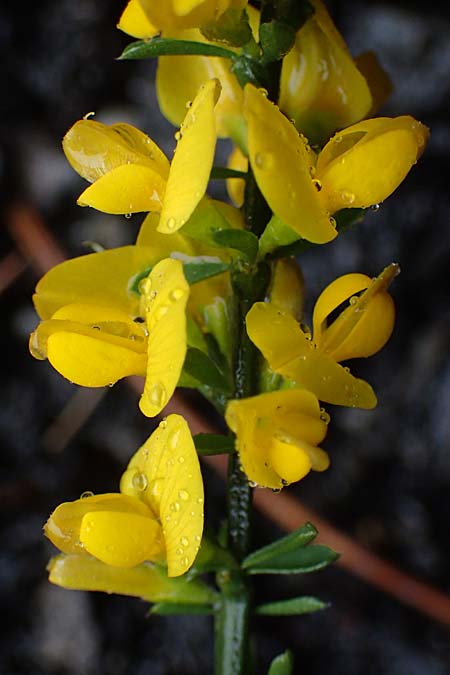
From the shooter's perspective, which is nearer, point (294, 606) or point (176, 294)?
point (176, 294)

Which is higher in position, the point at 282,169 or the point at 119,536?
the point at 282,169

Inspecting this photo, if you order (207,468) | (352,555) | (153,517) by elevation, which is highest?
(153,517)

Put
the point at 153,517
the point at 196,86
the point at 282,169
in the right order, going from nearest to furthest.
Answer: the point at 282,169
the point at 153,517
the point at 196,86

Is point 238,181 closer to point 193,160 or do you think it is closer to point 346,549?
point 193,160

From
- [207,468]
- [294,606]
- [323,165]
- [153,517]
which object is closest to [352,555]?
[207,468]

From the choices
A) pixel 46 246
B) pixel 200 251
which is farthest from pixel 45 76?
pixel 200 251

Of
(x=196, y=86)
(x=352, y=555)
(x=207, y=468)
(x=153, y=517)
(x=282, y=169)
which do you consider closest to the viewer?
(x=282, y=169)
